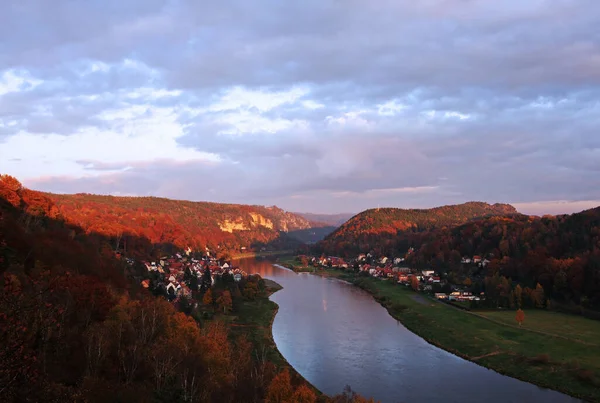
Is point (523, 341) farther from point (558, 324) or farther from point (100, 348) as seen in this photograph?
point (100, 348)

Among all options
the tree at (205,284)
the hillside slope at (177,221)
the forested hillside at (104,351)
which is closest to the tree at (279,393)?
the forested hillside at (104,351)

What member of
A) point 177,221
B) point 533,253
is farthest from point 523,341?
point 177,221

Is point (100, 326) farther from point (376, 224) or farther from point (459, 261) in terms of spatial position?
point (376, 224)

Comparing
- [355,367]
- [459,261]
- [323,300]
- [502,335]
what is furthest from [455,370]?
[459,261]

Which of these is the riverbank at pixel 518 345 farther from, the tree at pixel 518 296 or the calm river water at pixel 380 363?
the tree at pixel 518 296

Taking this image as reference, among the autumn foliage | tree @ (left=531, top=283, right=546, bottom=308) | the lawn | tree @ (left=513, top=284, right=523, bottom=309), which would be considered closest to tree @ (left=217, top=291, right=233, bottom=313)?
the autumn foliage
